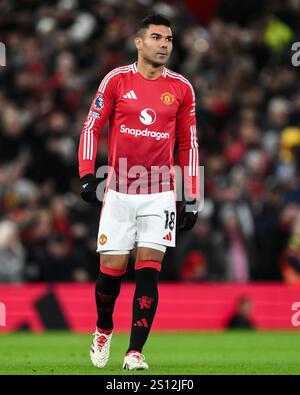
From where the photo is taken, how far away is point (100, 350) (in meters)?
10.4

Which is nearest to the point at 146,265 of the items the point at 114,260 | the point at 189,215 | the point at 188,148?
the point at 114,260

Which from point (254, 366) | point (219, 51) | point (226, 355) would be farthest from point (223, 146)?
point (254, 366)

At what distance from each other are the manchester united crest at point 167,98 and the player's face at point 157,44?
268 mm

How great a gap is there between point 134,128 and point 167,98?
39cm

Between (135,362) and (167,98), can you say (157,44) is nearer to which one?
(167,98)

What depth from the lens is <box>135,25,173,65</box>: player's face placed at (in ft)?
33.3

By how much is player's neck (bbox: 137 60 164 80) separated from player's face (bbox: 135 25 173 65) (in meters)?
0.08

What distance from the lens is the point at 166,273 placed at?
58.0ft

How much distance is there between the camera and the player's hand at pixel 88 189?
32.3 ft
